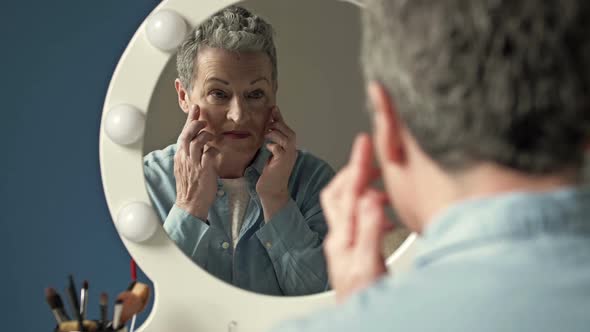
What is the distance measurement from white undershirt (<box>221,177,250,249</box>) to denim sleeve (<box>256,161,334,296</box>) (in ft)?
0.09

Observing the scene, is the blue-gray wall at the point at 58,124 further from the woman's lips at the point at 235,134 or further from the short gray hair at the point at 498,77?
the short gray hair at the point at 498,77

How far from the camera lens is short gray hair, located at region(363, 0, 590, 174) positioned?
17.4 inches

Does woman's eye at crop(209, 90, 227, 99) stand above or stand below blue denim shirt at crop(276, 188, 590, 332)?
above

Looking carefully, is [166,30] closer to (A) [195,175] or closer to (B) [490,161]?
(A) [195,175]

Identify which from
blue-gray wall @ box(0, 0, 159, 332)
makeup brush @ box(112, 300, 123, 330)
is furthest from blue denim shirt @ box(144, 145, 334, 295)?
blue-gray wall @ box(0, 0, 159, 332)

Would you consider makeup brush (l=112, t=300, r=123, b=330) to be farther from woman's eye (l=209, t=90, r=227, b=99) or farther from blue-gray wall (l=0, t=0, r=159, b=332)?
blue-gray wall (l=0, t=0, r=159, b=332)

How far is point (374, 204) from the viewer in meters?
0.57

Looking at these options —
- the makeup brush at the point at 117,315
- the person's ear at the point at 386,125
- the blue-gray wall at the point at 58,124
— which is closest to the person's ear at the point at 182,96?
the makeup brush at the point at 117,315

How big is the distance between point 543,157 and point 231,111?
0.55m

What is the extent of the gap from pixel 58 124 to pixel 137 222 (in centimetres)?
39

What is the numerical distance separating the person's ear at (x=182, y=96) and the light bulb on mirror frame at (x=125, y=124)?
0.16ft

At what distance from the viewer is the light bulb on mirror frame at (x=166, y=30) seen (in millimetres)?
934

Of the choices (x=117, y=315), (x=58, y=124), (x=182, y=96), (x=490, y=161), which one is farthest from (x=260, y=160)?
(x=490, y=161)

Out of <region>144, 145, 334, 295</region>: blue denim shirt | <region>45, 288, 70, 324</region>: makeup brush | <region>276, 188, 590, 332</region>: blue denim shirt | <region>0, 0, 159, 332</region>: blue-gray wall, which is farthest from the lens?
<region>0, 0, 159, 332</region>: blue-gray wall
